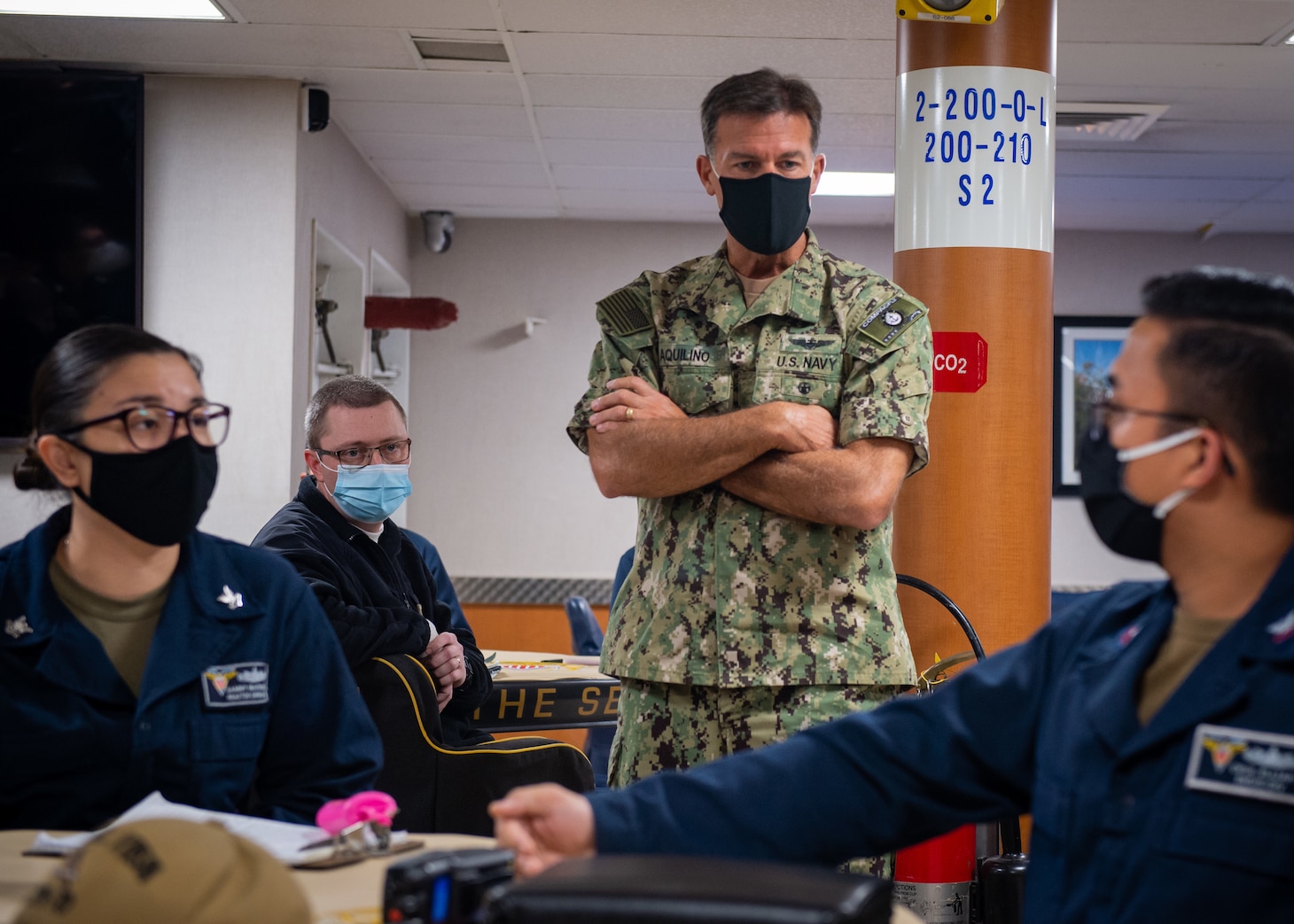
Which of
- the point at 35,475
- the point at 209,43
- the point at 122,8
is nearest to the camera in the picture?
the point at 35,475

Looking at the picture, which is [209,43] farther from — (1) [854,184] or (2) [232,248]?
(1) [854,184]

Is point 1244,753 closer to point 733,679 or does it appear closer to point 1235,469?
point 1235,469

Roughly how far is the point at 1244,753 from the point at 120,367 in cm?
150

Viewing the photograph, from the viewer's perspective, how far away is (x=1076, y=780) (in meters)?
1.30

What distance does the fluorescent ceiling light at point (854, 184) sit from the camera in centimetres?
628

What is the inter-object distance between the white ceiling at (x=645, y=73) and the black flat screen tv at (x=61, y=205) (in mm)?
153

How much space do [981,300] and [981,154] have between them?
1.20ft

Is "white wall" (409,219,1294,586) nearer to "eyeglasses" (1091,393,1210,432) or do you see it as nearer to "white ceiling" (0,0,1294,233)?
"white ceiling" (0,0,1294,233)

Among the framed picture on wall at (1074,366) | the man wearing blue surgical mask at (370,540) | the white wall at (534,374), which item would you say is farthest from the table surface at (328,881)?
the framed picture on wall at (1074,366)

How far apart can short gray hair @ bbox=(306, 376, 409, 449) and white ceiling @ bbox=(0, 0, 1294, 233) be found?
5.05 feet

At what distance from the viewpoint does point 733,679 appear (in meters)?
2.01

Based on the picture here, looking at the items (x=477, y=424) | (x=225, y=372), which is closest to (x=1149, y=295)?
(x=225, y=372)

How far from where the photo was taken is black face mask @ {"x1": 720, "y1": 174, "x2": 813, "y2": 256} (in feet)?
6.89

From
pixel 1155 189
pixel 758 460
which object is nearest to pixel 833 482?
pixel 758 460
